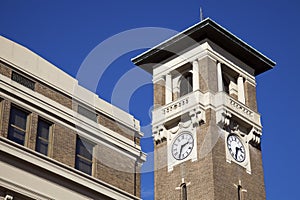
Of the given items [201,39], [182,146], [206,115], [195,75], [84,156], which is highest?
[201,39]

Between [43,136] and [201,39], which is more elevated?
[201,39]

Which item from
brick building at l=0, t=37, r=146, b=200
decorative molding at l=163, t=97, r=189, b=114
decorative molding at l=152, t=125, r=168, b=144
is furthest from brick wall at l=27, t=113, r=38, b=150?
decorative molding at l=152, t=125, r=168, b=144

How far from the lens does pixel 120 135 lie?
25812mm

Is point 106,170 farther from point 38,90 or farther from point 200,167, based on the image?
point 200,167

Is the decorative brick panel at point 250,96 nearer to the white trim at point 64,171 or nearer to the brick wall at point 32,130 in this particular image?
the white trim at point 64,171

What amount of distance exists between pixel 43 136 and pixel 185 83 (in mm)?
28108

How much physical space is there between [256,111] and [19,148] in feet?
103

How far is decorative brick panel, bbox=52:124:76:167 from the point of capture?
23.0 metres

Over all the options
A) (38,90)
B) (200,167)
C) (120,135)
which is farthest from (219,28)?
(38,90)

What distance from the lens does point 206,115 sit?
151ft

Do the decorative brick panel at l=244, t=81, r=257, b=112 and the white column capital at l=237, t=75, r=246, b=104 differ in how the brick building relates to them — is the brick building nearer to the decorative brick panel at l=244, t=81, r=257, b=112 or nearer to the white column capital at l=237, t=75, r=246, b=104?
the white column capital at l=237, t=75, r=246, b=104

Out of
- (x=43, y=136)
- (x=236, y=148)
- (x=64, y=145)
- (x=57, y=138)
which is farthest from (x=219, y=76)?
(x=43, y=136)

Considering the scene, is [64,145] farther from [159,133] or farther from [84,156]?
[159,133]

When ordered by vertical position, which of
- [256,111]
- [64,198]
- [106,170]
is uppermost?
[256,111]
